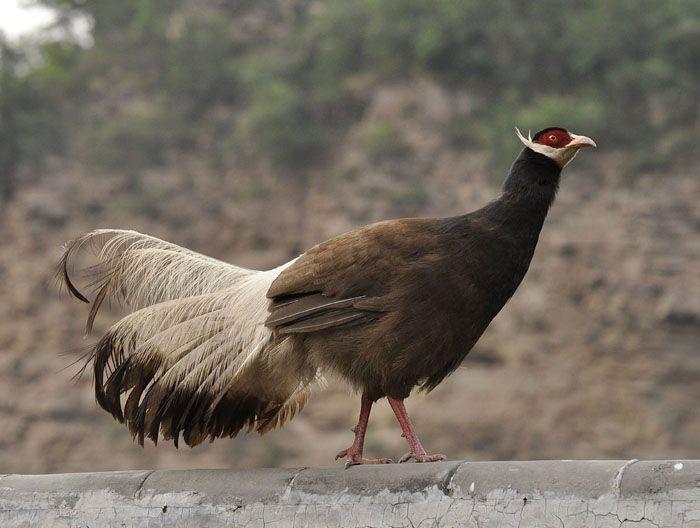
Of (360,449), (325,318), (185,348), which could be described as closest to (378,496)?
(360,449)

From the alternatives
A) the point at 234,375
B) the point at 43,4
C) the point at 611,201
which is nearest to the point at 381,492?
the point at 234,375

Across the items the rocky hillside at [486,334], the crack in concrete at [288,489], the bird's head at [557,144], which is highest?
the bird's head at [557,144]

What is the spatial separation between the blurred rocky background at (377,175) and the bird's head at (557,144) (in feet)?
34.2

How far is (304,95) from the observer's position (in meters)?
18.0

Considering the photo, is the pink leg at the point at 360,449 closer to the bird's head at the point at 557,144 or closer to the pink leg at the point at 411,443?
the pink leg at the point at 411,443

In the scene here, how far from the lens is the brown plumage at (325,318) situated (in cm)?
407

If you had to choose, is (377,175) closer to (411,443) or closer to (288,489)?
(411,443)

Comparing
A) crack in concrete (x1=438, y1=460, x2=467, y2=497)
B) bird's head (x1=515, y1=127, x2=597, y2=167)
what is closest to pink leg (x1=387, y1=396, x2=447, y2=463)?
crack in concrete (x1=438, y1=460, x2=467, y2=497)

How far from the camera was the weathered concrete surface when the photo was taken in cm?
305

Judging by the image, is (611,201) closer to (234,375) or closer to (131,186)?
(131,186)

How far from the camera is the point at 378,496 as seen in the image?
3566mm

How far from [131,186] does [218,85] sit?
252cm

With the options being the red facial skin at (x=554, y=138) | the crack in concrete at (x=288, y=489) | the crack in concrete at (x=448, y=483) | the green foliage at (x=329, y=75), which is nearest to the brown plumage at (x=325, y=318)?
the red facial skin at (x=554, y=138)

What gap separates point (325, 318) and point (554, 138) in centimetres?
117
